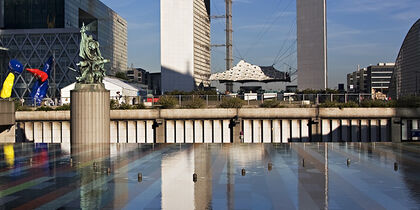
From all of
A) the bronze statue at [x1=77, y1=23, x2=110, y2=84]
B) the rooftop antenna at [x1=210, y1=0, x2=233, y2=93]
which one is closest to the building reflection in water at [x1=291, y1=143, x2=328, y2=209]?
the bronze statue at [x1=77, y1=23, x2=110, y2=84]

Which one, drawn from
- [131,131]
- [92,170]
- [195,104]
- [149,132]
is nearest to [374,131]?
[195,104]

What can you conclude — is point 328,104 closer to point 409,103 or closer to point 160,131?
point 409,103

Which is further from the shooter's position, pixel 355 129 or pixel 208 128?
pixel 208 128

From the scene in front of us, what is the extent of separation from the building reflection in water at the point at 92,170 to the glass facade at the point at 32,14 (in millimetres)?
146519

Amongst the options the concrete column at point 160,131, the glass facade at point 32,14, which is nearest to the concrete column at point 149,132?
the concrete column at point 160,131

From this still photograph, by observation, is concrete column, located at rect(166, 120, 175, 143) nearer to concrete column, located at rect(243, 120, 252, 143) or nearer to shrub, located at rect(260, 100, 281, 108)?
concrete column, located at rect(243, 120, 252, 143)

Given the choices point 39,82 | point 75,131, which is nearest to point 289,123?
point 75,131

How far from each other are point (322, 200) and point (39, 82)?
68128 millimetres

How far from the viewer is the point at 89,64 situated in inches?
1410

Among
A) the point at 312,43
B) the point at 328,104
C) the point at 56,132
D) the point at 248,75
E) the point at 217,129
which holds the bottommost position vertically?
the point at 56,132

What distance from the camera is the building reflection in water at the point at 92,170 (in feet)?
54.5

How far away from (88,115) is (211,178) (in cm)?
1700

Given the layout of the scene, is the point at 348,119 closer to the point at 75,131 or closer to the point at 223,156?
the point at 223,156

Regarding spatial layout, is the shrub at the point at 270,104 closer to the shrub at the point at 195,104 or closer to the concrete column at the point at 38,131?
the shrub at the point at 195,104
